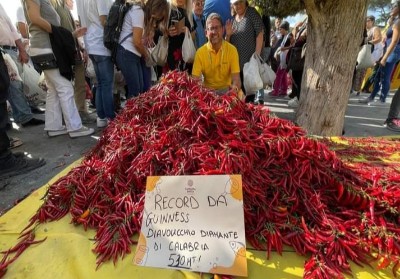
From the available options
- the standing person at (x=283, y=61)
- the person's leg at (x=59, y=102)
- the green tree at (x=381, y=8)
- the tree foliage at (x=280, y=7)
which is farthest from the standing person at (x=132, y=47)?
the green tree at (x=381, y=8)

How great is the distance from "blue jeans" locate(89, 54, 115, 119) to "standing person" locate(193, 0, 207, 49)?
4.71 feet

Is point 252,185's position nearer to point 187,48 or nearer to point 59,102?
point 187,48

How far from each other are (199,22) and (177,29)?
2.35 ft

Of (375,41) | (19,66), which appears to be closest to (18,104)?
(19,66)

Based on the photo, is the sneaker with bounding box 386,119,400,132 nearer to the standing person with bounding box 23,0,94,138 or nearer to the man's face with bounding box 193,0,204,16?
the man's face with bounding box 193,0,204,16

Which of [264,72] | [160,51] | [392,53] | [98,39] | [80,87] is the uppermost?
[98,39]

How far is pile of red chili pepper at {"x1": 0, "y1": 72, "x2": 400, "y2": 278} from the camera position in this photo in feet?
5.12

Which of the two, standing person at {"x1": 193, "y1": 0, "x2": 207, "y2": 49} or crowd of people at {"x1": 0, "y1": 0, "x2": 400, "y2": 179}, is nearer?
crowd of people at {"x1": 0, "y1": 0, "x2": 400, "y2": 179}

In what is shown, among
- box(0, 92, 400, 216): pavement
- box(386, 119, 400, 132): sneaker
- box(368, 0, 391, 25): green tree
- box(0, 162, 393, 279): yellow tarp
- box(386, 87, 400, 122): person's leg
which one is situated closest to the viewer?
box(0, 162, 393, 279): yellow tarp

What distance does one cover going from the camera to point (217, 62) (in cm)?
363

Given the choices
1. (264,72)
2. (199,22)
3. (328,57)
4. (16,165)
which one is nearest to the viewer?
(16,165)

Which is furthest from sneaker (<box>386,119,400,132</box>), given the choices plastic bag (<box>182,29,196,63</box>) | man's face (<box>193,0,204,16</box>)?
man's face (<box>193,0,204,16</box>)

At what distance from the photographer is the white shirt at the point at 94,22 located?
4.07 m

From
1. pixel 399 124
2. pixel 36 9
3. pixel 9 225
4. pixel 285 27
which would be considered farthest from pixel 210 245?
pixel 285 27
